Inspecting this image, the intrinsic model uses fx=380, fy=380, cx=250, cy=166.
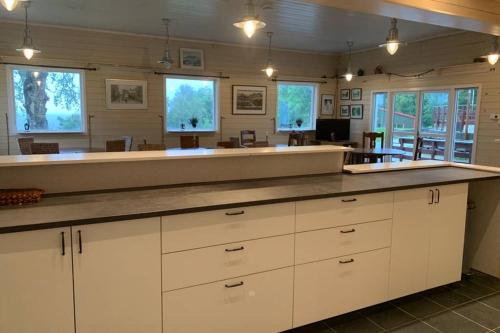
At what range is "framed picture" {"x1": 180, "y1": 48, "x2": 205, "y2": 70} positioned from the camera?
285 inches

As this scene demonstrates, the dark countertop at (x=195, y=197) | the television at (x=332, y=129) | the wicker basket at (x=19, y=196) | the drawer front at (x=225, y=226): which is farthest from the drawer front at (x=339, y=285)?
the television at (x=332, y=129)

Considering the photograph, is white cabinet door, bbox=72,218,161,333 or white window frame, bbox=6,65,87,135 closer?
white cabinet door, bbox=72,218,161,333

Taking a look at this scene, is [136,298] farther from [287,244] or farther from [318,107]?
[318,107]

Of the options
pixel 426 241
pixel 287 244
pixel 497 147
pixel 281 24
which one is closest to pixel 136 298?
pixel 287 244

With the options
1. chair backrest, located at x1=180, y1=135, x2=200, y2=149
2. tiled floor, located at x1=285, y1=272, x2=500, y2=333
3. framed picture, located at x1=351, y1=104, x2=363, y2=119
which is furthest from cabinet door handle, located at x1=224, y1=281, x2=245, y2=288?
framed picture, located at x1=351, y1=104, x2=363, y2=119

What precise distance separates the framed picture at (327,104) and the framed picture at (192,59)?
10.1 ft

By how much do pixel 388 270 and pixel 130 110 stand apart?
18.4 ft

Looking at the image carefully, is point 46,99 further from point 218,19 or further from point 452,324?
point 452,324

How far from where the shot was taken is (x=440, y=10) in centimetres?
327

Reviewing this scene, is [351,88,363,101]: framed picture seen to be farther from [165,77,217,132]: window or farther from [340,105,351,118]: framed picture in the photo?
[165,77,217,132]: window

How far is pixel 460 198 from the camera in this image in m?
2.95

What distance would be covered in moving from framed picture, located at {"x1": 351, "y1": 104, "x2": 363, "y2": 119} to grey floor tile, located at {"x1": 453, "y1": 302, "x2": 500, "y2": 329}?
6060 millimetres

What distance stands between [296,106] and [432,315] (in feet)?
21.4

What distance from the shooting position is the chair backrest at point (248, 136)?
7423mm
